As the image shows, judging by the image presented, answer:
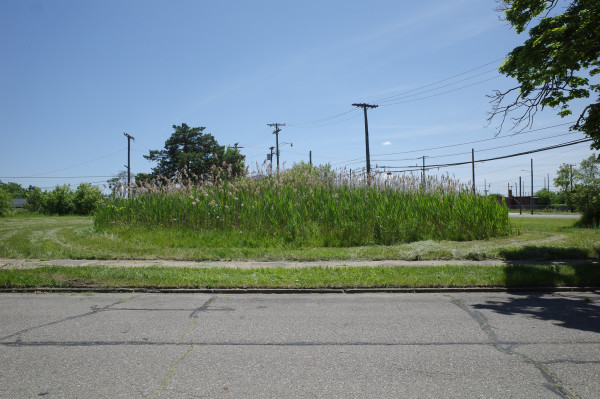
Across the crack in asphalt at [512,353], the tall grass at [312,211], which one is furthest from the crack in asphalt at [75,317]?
the tall grass at [312,211]

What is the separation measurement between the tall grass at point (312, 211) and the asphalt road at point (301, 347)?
7.12 meters

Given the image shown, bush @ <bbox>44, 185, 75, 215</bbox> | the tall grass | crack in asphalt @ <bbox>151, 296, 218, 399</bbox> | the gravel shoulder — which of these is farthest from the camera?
bush @ <bbox>44, 185, 75, 215</bbox>

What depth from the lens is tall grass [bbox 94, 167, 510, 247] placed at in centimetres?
1444

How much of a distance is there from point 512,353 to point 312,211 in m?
11.1

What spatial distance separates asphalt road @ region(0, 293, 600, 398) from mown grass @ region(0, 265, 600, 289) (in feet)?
2.69

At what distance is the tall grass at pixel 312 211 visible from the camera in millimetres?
14438

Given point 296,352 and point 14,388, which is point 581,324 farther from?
point 14,388

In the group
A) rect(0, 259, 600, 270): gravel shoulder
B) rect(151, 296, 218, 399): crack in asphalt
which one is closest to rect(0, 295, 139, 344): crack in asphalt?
rect(151, 296, 218, 399): crack in asphalt

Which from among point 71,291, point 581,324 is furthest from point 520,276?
point 71,291

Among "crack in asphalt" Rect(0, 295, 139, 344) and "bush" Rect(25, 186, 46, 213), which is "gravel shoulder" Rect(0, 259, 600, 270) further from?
"bush" Rect(25, 186, 46, 213)

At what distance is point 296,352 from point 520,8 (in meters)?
12.4

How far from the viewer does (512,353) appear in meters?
4.58

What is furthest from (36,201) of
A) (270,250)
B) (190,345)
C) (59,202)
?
(190,345)

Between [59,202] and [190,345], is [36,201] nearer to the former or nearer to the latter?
[59,202]
